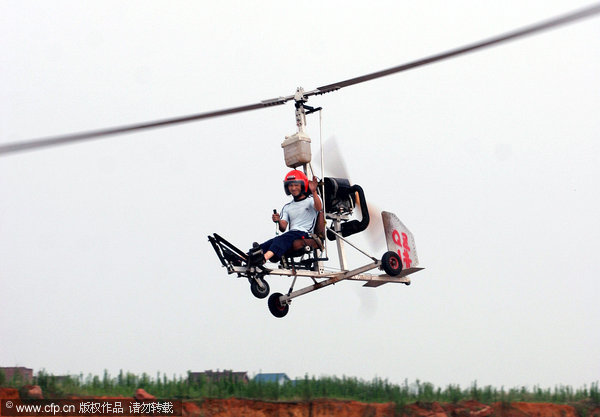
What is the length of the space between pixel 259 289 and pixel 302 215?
1.49 meters

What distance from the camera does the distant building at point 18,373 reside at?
17453 millimetres

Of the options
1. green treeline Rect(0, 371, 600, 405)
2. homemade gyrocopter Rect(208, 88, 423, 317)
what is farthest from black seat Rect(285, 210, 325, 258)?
green treeline Rect(0, 371, 600, 405)

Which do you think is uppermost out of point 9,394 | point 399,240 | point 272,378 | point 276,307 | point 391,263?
point 399,240

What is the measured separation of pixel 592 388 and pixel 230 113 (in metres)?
11.7

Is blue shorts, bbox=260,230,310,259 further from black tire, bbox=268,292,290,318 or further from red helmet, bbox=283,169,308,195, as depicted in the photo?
black tire, bbox=268,292,290,318

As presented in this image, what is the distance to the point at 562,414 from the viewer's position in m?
21.4

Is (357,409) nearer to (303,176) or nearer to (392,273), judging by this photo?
(392,273)

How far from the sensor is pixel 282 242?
15.3 meters

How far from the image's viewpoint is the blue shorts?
15219 mm

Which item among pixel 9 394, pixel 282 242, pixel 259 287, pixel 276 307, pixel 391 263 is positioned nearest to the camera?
pixel 259 287

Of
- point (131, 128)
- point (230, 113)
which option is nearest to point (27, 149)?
point (131, 128)

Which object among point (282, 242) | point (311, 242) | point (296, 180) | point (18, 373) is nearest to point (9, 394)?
point (18, 373)

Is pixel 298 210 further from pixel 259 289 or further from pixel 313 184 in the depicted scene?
pixel 259 289

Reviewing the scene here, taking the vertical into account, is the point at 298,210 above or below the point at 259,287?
above
